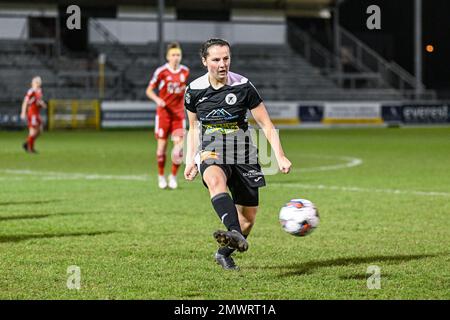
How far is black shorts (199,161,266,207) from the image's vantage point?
26.3 ft

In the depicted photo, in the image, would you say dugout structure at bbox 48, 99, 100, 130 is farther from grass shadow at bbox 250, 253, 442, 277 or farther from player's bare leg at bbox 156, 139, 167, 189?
grass shadow at bbox 250, 253, 442, 277

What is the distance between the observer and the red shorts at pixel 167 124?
16.4 metres

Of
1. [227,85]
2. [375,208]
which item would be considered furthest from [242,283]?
[375,208]

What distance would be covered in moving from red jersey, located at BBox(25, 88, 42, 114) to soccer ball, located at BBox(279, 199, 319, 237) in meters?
19.6

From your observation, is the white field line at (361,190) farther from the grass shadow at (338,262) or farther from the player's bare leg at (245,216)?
the player's bare leg at (245,216)

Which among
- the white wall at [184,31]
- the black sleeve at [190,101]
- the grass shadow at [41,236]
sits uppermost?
the white wall at [184,31]

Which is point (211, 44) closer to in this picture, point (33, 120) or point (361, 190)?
point (361, 190)

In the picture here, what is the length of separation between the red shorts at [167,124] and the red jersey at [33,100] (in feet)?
36.0

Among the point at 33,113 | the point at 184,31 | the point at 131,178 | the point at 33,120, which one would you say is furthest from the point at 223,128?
the point at 184,31

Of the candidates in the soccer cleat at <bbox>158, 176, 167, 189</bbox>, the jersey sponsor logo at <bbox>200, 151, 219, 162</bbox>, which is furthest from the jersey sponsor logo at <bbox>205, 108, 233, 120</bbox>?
the soccer cleat at <bbox>158, 176, 167, 189</bbox>

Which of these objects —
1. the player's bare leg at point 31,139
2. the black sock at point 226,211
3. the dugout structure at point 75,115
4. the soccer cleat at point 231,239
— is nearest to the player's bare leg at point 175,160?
the black sock at point 226,211

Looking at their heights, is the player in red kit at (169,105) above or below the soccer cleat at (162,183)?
above

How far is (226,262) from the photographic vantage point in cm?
801

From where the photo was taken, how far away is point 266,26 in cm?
5484
